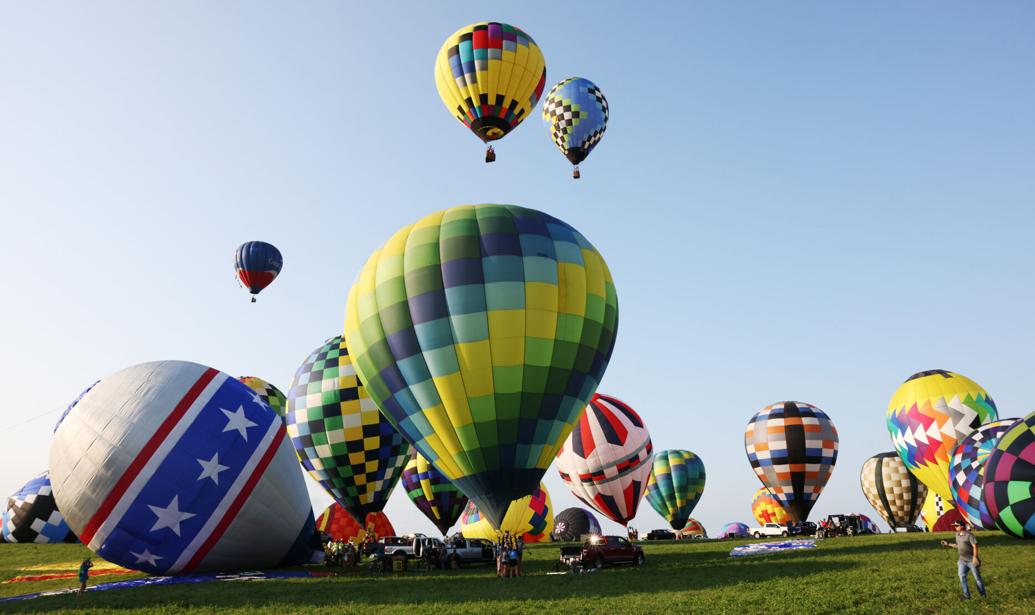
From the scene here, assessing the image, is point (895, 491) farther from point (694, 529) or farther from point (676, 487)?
point (694, 529)

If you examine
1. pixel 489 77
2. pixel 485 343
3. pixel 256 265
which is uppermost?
pixel 489 77

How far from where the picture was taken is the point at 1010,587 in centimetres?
1310

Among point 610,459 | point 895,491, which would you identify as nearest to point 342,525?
point 610,459

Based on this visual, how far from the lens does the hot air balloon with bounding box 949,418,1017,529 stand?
78.1 feet

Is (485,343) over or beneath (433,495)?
over

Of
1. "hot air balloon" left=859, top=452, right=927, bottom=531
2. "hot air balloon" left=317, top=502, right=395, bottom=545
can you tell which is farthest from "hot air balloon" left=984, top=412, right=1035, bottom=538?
"hot air balloon" left=859, top=452, right=927, bottom=531

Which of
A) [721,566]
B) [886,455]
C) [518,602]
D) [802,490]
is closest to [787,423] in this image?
[802,490]

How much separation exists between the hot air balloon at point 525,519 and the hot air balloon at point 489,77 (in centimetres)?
1858

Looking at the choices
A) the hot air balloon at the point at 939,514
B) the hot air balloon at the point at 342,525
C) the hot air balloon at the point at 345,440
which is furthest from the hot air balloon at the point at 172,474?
the hot air balloon at the point at 939,514

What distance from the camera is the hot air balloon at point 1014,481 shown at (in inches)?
767

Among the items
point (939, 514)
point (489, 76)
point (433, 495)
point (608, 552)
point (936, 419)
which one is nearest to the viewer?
point (608, 552)

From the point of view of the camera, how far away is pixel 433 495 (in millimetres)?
41500

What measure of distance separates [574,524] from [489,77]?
2906cm

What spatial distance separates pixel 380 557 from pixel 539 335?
343 inches
